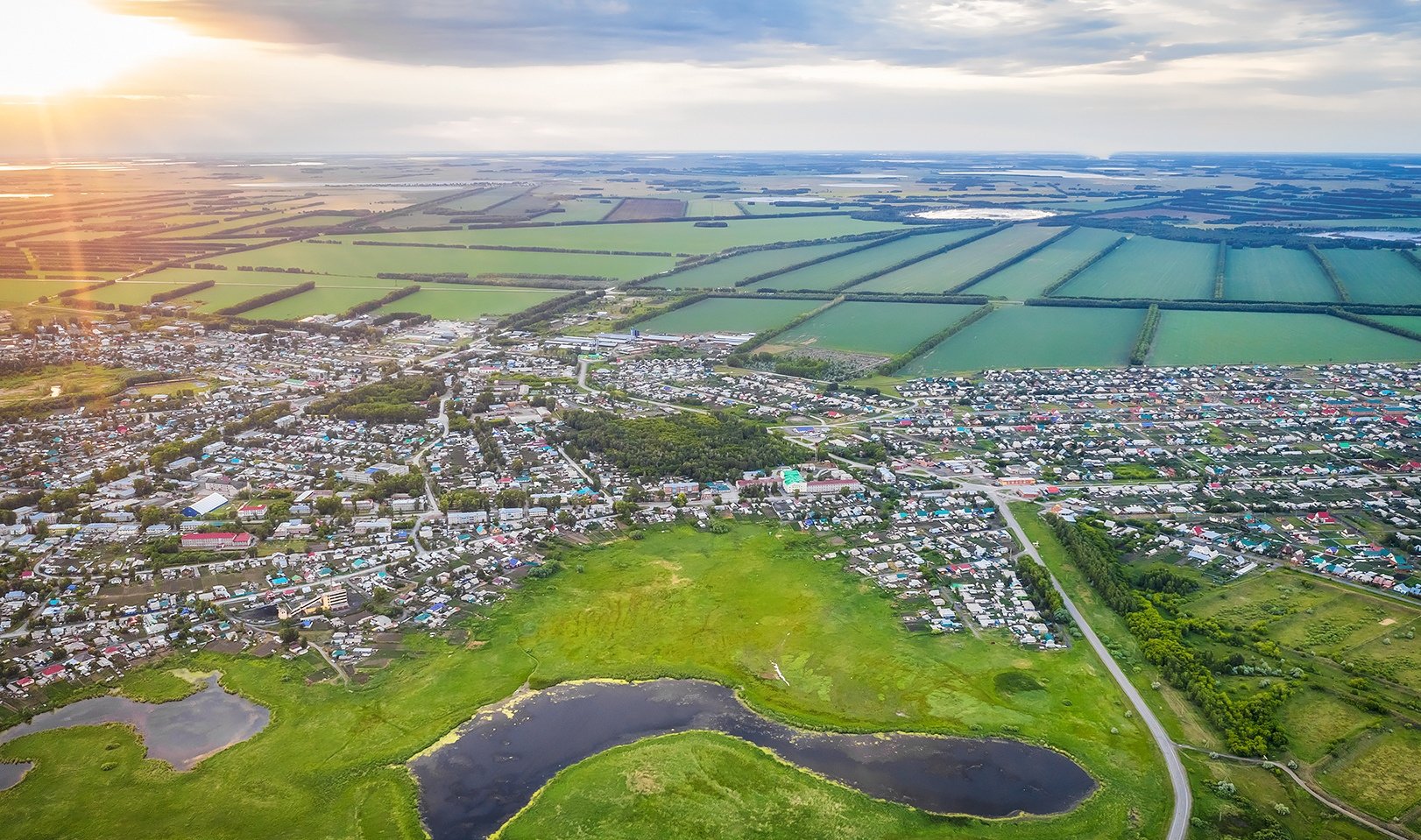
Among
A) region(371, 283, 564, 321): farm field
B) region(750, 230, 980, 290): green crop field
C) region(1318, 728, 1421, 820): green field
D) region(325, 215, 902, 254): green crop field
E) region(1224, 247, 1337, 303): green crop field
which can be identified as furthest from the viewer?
region(325, 215, 902, 254): green crop field

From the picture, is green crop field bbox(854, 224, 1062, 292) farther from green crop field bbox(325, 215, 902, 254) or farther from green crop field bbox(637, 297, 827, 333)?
green crop field bbox(325, 215, 902, 254)

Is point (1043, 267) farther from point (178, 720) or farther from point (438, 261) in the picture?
point (178, 720)

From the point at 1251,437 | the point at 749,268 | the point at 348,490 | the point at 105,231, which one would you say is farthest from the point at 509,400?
the point at 105,231

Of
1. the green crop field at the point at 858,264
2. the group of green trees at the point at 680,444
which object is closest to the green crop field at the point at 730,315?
the green crop field at the point at 858,264

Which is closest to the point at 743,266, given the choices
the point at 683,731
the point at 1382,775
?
the point at 683,731

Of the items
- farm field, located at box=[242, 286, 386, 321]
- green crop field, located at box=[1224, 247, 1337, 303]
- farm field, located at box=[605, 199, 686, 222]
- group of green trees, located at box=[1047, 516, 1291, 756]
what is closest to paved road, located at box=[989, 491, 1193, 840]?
group of green trees, located at box=[1047, 516, 1291, 756]

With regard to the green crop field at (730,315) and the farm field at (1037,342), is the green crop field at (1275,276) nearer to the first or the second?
the farm field at (1037,342)

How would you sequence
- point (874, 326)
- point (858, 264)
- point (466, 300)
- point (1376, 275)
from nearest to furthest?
point (874, 326), point (466, 300), point (1376, 275), point (858, 264)
